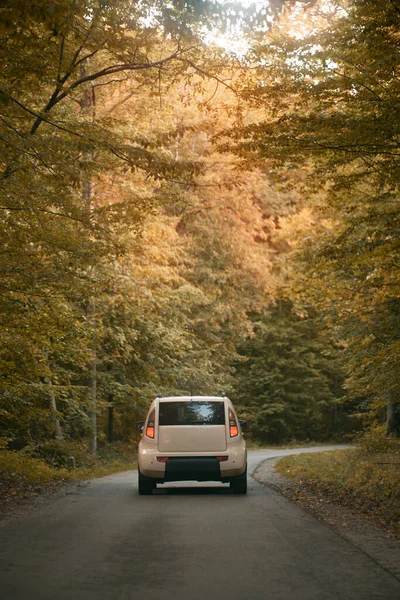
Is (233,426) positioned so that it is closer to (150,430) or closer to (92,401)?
(150,430)

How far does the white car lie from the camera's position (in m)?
13.7

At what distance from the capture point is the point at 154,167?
42.6 feet

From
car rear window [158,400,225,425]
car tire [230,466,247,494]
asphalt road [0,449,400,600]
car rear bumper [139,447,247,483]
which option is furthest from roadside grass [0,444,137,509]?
car tire [230,466,247,494]

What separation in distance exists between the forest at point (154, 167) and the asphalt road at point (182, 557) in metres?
5.00

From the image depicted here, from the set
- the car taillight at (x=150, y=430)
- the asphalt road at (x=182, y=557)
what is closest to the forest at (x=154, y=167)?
the car taillight at (x=150, y=430)

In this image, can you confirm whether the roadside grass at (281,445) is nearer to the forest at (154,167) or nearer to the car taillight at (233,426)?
the forest at (154,167)

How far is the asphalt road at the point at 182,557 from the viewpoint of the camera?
602 cm

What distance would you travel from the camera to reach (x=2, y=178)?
1259 centimetres

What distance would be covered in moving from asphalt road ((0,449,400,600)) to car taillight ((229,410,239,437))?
233cm

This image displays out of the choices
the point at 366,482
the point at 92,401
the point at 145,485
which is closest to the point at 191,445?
the point at 145,485

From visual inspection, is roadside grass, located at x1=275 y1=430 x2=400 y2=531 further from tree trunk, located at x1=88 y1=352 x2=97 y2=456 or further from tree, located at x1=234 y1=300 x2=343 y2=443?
tree, located at x1=234 y1=300 x2=343 y2=443

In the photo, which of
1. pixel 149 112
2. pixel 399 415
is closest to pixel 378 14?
pixel 149 112

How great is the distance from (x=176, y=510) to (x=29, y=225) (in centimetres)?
610

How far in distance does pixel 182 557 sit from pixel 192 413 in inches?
265
